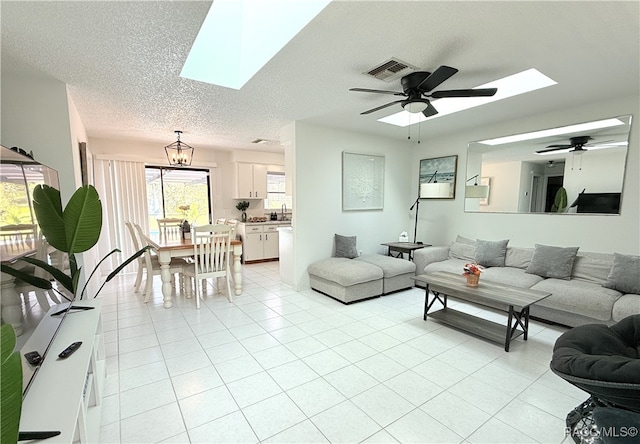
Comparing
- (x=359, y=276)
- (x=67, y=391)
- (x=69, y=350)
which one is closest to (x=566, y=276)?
(x=359, y=276)

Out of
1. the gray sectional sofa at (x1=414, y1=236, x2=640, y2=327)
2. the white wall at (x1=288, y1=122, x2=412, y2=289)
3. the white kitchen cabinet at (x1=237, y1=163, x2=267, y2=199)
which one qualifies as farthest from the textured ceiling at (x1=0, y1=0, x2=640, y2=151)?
the white kitchen cabinet at (x1=237, y1=163, x2=267, y2=199)

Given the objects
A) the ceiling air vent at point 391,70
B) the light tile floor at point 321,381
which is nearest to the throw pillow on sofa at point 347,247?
the light tile floor at point 321,381

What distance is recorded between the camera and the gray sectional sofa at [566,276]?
2.68 meters

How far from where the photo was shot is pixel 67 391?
120 cm

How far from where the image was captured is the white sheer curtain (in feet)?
16.4

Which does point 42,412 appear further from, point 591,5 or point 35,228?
point 591,5

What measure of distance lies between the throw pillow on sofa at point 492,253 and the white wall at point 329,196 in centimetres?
167

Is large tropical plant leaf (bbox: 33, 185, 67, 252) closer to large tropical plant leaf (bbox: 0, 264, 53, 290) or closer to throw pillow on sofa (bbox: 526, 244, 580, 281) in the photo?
large tropical plant leaf (bbox: 0, 264, 53, 290)

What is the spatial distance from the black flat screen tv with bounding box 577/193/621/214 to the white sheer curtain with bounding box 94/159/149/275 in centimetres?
700

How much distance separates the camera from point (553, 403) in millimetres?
1880

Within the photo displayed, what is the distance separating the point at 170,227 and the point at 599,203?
6.75 metres

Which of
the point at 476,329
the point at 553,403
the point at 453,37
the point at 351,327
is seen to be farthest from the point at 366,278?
the point at 453,37

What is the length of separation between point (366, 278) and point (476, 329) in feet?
4.53

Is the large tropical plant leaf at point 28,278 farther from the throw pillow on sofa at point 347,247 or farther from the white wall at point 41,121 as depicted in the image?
the throw pillow on sofa at point 347,247
